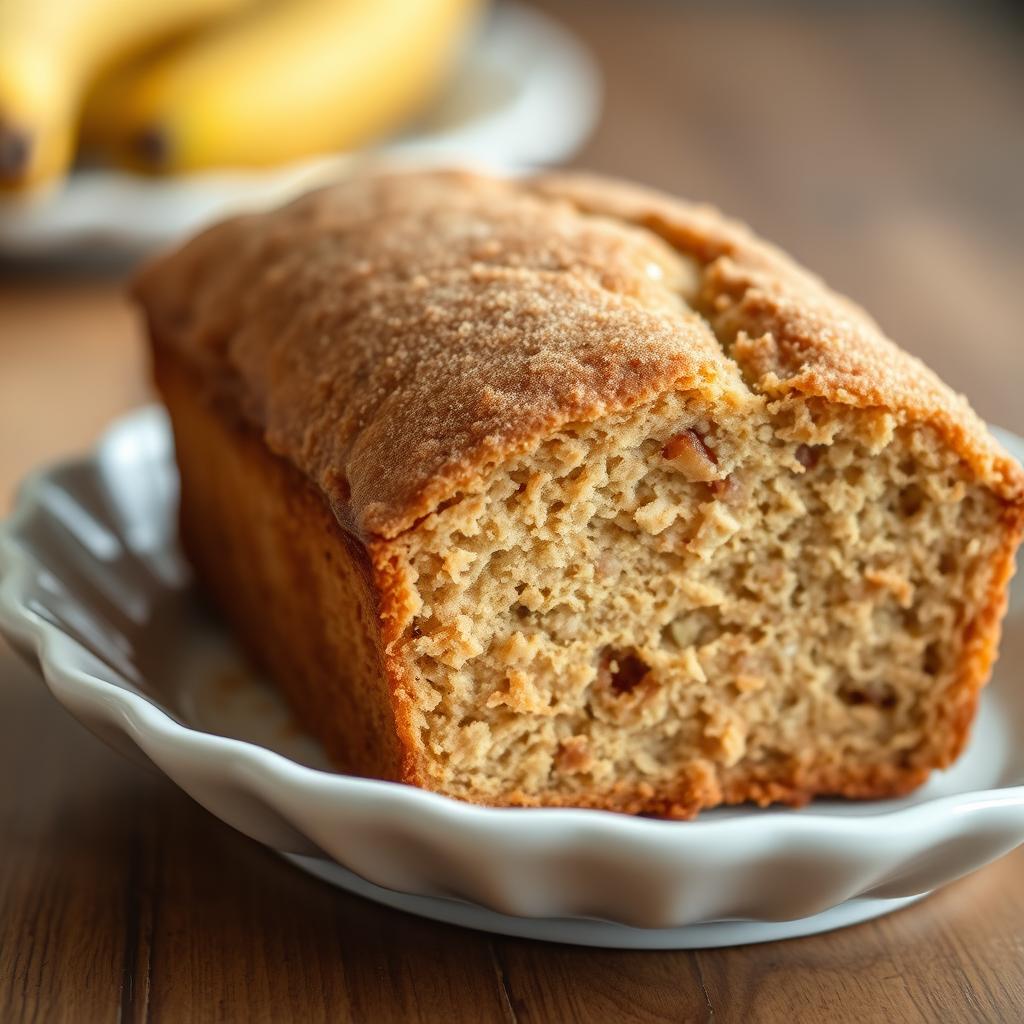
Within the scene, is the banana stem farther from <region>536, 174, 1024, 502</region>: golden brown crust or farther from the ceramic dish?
<region>536, 174, 1024, 502</region>: golden brown crust

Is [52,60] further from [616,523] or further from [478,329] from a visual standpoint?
[616,523]

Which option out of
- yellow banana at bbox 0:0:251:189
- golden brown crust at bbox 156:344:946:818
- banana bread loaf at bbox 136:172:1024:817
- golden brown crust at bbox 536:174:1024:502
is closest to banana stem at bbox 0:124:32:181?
yellow banana at bbox 0:0:251:189

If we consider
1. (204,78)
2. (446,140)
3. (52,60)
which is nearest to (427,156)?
(446,140)

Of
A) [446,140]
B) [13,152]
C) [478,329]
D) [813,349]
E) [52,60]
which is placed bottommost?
[13,152]

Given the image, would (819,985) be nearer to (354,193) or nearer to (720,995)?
(720,995)

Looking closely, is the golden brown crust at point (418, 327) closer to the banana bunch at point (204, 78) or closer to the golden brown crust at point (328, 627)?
the golden brown crust at point (328, 627)
